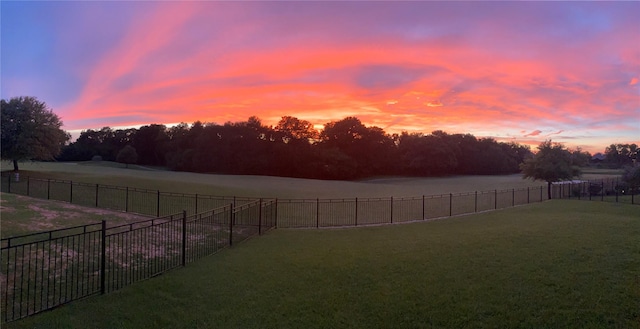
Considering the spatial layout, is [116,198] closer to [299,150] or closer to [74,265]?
[74,265]

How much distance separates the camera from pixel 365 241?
42.0 feet

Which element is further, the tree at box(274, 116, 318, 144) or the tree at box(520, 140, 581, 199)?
the tree at box(274, 116, 318, 144)

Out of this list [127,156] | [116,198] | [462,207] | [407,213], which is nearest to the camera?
[116,198]

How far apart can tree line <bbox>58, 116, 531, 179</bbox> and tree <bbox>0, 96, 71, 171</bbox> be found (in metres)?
38.7

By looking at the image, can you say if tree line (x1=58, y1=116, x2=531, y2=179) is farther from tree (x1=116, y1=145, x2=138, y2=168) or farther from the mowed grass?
the mowed grass

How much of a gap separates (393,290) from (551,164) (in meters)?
35.7

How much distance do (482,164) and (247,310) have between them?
98.6 meters

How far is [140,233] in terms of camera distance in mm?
11484

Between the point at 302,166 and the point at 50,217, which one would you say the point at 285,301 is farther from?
the point at 302,166

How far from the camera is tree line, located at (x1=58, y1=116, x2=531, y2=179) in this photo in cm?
7644

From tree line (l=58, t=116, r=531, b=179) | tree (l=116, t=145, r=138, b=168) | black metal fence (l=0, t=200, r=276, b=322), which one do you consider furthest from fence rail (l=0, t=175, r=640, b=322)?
tree (l=116, t=145, r=138, b=168)

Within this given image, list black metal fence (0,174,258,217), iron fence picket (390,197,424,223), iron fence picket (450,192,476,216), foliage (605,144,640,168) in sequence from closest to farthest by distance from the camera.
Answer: black metal fence (0,174,258,217)
iron fence picket (390,197,424,223)
iron fence picket (450,192,476,216)
foliage (605,144,640,168)

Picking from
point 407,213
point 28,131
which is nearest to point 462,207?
point 407,213

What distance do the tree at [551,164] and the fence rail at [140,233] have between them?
138cm
